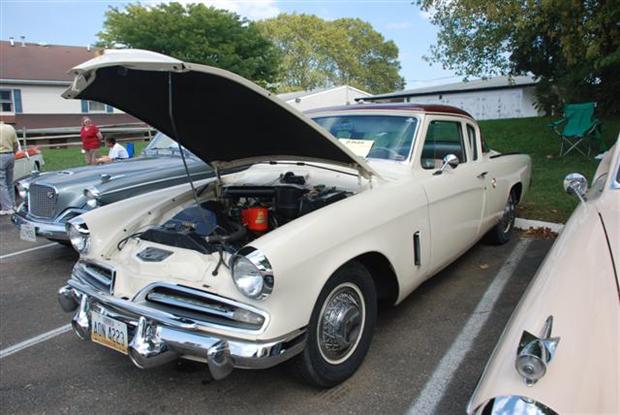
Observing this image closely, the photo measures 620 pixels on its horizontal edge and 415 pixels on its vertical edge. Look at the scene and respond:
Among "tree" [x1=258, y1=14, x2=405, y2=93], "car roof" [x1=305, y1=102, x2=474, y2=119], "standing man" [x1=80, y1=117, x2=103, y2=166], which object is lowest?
"car roof" [x1=305, y1=102, x2=474, y2=119]

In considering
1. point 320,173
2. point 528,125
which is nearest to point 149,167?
point 320,173

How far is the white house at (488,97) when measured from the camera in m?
29.3

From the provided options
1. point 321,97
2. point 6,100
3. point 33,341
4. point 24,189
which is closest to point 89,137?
point 24,189

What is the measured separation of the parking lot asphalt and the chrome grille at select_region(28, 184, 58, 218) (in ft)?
4.57

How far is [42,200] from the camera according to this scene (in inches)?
214

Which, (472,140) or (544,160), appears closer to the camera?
(472,140)

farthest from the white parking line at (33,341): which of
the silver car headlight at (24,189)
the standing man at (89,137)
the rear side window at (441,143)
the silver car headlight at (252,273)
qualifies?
the standing man at (89,137)

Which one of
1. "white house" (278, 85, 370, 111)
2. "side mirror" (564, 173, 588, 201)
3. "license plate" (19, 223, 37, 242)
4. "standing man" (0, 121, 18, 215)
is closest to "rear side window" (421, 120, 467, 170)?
"side mirror" (564, 173, 588, 201)

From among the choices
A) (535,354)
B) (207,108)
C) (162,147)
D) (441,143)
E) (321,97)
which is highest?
(321,97)

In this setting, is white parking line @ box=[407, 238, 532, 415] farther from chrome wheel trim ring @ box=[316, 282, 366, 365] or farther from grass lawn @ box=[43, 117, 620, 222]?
grass lawn @ box=[43, 117, 620, 222]

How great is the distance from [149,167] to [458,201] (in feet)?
12.8

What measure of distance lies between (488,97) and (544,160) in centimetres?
2228

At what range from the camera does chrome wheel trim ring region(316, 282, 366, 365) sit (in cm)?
268

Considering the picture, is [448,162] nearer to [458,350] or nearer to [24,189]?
[458,350]
